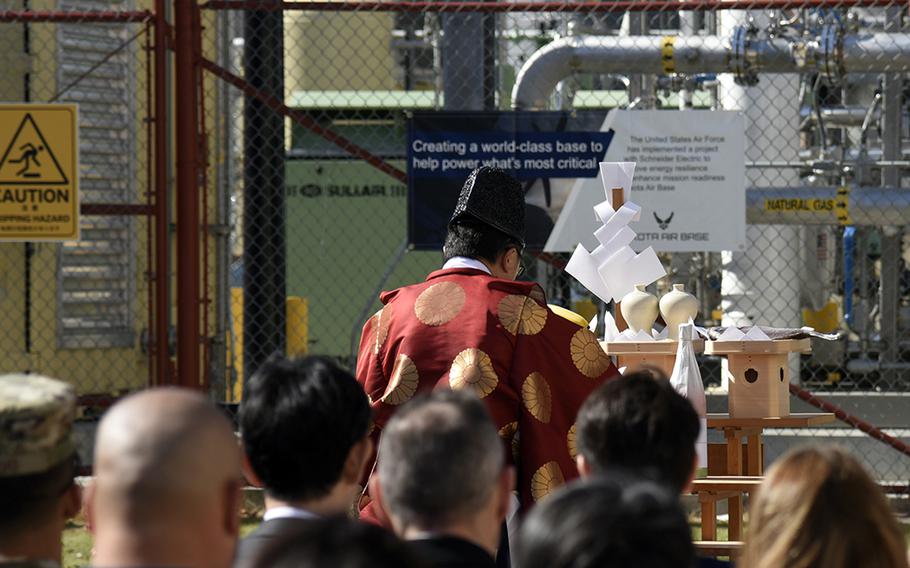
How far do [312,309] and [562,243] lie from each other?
5.02 metres

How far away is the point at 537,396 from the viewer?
4.22 meters

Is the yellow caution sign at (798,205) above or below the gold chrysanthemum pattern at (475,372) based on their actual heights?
above

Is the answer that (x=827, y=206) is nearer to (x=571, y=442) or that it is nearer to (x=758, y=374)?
(x=758, y=374)

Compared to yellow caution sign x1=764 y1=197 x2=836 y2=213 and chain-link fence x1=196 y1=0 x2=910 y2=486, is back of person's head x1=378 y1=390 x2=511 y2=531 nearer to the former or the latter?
chain-link fence x1=196 y1=0 x2=910 y2=486

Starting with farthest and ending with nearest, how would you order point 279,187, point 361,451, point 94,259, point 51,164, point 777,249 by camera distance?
point 777,249, point 94,259, point 279,187, point 51,164, point 361,451

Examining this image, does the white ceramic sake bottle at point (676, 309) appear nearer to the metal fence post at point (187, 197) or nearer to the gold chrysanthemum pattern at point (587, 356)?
the gold chrysanthemum pattern at point (587, 356)

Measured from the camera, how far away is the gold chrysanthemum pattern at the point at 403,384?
13.9ft

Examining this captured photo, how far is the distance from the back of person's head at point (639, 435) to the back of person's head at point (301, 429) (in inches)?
16.6

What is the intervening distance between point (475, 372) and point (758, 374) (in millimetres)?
1347

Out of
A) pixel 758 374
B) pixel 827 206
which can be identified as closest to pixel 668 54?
pixel 827 206

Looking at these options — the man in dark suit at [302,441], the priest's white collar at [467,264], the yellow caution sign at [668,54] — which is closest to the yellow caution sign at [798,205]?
the yellow caution sign at [668,54]

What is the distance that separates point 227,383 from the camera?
8.58 meters

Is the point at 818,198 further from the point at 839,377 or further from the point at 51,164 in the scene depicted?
the point at 51,164

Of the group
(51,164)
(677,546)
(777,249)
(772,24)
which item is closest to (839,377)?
(777,249)
